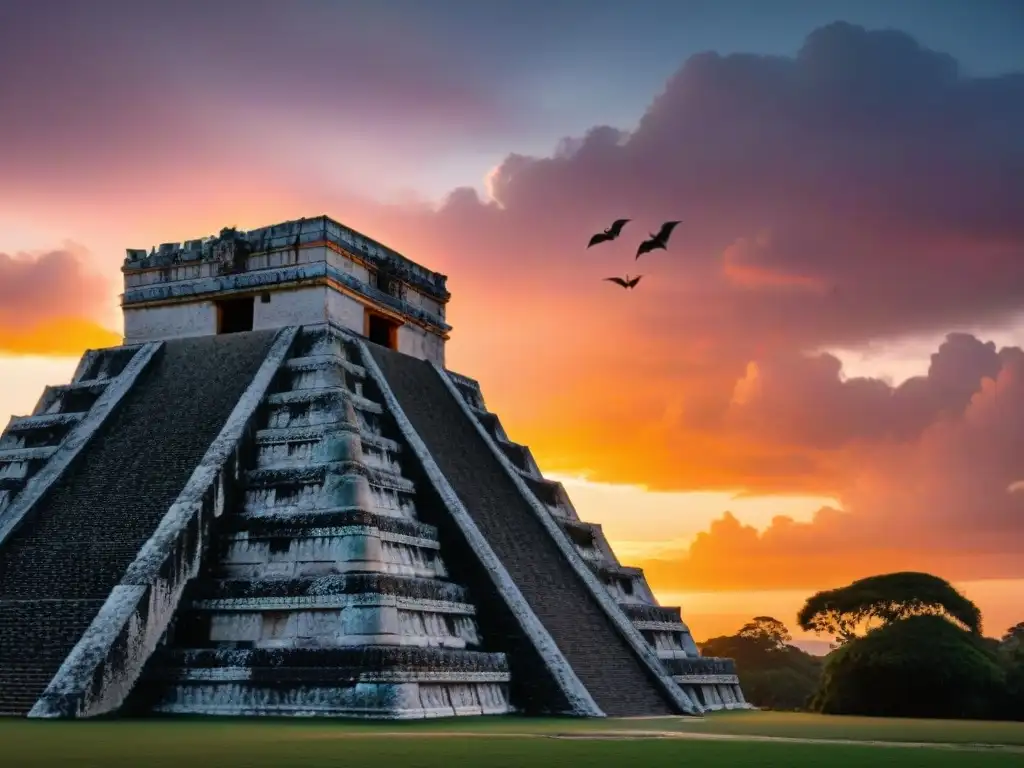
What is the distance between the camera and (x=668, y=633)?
18.4 m

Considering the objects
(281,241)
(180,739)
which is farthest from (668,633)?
(180,739)

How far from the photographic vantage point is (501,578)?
1518cm

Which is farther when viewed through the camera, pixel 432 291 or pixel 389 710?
pixel 432 291

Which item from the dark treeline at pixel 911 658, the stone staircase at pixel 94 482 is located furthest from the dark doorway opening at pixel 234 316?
the dark treeline at pixel 911 658

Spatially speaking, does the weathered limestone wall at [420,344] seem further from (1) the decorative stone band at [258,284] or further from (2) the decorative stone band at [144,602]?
(2) the decorative stone band at [144,602]

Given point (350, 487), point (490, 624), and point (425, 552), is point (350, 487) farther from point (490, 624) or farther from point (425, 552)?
point (490, 624)

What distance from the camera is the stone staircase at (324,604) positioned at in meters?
12.8

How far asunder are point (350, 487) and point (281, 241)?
553 cm

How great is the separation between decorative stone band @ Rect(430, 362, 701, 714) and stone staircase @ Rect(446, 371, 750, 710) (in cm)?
45

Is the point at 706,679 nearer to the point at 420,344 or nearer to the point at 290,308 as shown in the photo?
the point at 420,344

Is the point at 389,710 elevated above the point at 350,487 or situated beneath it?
situated beneath

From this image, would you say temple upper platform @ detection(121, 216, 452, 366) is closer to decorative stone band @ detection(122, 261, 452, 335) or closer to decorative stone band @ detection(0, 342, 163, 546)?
decorative stone band @ detection(122, 261, 452, 335)

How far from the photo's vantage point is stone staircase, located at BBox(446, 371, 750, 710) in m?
17.8

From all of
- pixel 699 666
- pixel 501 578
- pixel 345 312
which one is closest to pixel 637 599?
pixel 699 666
